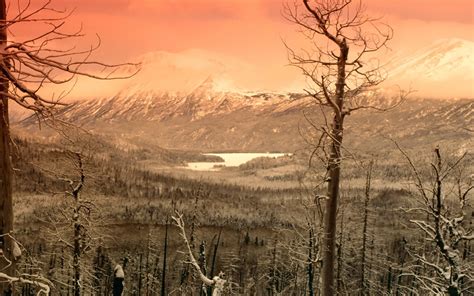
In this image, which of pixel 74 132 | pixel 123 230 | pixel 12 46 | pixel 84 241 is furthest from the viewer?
pixel 123 230

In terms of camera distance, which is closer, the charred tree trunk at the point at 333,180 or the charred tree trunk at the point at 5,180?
the charred tree trunk at the point at 5,180

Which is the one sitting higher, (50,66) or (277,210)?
(50,66)

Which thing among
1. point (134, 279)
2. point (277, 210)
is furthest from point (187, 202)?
point (134, 279)

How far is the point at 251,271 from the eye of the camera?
97.2m

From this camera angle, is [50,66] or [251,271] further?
[251,271]

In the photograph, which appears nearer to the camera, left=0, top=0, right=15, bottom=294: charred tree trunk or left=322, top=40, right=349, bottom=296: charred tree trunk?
left=0, top=0, right=15, bottom=294: charred tree trunk

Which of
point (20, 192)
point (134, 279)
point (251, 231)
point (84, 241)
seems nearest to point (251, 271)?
point (134, 279)

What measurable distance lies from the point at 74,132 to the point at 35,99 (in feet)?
1.87

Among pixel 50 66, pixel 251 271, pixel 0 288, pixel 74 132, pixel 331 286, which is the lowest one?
pixel 251 271

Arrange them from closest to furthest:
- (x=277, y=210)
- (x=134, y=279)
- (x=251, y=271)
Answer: (x=134, y=279)
(x=251, y=271)
(x=277, y=210)

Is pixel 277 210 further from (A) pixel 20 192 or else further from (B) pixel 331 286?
(B) pixel 331 286

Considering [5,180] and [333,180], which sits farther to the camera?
[333,180]

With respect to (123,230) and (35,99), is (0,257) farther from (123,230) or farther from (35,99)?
(123,230)

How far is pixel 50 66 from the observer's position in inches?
202
